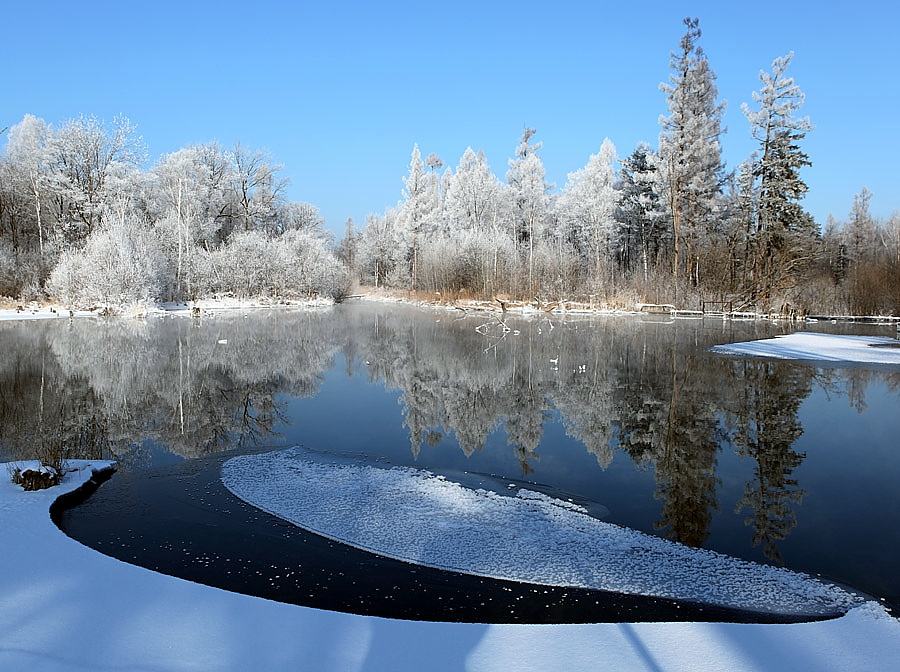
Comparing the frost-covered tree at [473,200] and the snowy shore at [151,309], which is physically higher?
the frost-covered tree at [473,200]

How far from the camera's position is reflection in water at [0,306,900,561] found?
23.9ft

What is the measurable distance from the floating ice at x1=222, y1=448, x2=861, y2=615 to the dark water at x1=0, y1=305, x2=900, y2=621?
0.80ft

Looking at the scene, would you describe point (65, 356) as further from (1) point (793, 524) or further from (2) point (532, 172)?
(2) point (532, 172)

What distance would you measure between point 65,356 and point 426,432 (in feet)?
36.2

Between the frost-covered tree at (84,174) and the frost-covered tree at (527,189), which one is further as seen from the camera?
the frost-covered tree at (527,189)

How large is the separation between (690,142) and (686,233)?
500cm

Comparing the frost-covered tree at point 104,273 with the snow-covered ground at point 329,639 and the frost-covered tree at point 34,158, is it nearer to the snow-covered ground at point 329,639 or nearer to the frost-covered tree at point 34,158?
the frost-covered tree at point 34,158

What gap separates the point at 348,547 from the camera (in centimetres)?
485

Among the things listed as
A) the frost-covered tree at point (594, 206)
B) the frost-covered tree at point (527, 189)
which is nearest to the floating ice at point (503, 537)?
the frost-covered tree at point (594, 206)

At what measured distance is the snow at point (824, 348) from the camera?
14.6 metres

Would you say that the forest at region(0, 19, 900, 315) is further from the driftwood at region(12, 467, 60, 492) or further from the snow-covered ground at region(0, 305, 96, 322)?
the driftwood at region(12, 467, 60, 492)

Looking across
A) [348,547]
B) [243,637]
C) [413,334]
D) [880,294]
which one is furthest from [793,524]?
[880,294]

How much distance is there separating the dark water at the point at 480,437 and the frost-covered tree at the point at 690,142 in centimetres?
1900

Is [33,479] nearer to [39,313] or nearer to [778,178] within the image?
[39,313]
